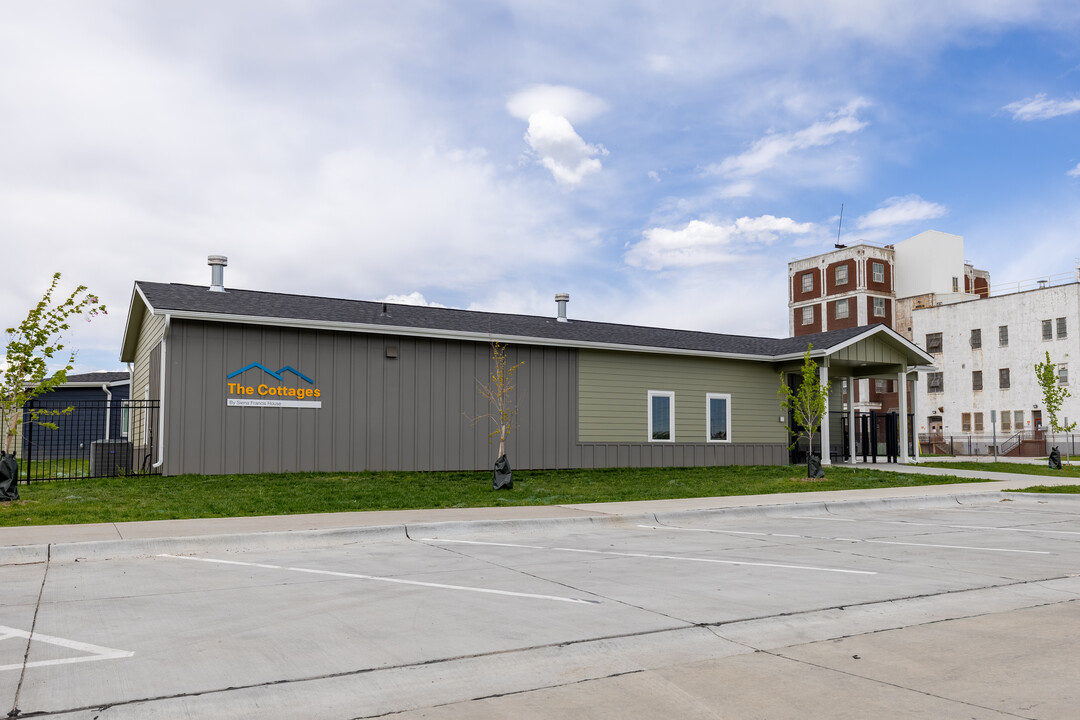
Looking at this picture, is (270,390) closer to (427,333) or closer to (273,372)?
(273,372)

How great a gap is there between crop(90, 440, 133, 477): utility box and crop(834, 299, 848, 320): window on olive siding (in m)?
64.0

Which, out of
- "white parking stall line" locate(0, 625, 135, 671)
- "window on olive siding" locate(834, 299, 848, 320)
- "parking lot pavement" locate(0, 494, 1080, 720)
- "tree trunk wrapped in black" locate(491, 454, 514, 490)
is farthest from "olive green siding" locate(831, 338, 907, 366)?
"window on olive siding" locate(834, 299, 848, 320)

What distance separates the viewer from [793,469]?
1008 inches

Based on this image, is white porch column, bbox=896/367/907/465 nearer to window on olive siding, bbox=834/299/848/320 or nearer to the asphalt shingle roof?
the asphalt shingle roof

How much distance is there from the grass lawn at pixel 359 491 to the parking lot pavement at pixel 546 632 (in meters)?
3.45

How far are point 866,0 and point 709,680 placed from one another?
63.2 feet

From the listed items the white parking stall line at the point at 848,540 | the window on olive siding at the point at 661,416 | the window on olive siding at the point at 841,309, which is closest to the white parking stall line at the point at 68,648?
the white parking stall line at the point at 848,540

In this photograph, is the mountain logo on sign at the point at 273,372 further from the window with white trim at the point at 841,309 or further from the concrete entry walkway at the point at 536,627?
the window with white trim at the point at 841,309

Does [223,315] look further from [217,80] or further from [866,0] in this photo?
[866,0]

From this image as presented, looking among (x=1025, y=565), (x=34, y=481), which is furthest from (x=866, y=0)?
(x=34, y=481)

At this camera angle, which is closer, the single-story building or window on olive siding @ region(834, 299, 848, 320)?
the single-story building

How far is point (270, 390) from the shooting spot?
20.2m

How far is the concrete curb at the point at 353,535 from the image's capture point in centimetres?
959

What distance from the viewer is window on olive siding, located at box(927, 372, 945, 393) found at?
64562mm
